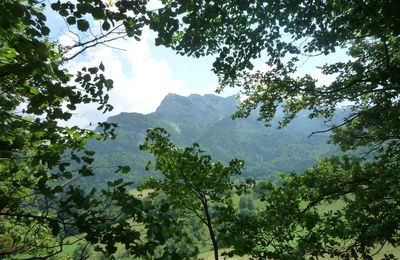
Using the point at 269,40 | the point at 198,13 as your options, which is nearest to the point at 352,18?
the point at 269,40

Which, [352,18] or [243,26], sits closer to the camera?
[352,18]

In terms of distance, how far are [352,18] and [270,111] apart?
619 centimetres

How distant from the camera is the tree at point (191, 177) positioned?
10086mm

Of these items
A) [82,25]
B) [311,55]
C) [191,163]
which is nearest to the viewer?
[82,25]

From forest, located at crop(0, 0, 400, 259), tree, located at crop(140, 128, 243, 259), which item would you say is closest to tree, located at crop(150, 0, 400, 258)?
forest, located at crop(0, 0, 400, 259)

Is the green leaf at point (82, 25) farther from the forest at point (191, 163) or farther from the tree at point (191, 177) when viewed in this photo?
the tree at point (191, 177)

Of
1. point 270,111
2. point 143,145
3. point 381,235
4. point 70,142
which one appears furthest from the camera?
point 270,111

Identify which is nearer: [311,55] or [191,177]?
[311,55]

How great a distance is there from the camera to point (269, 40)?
6703 millimetres

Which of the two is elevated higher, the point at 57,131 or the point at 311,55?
the point at 311,55

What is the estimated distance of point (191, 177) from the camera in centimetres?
1025

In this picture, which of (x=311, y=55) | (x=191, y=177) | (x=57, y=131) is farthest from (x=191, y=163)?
(x=57, y=131)

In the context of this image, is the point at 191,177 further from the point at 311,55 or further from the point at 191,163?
the point at 311,55

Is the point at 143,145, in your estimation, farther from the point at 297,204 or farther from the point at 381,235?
the point at 381,235
